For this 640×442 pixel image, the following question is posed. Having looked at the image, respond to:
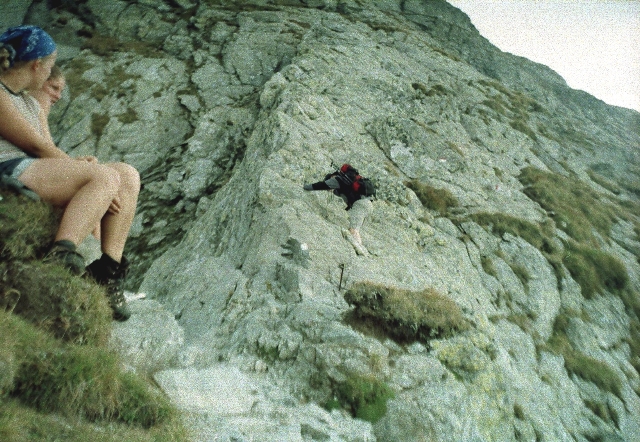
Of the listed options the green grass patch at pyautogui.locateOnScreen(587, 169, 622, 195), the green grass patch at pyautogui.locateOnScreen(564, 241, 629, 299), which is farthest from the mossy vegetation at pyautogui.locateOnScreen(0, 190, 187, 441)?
the green grass patch at pyautogui.locateOnScreen(587, 169, 622, 195)

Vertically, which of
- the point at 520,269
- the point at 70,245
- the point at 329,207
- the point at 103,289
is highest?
the point at 70,245

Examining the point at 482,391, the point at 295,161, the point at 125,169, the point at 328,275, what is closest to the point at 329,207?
the point at 295,161

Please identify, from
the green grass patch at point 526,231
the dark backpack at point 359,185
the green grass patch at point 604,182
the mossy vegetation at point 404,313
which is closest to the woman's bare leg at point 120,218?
the mossy vegetation at point 404,313

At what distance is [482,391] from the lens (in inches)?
307

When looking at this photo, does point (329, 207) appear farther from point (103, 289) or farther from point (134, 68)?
point (134, 68)

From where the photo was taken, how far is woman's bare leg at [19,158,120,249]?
4.14 meters

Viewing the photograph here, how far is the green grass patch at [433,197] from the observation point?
2000 centimetres

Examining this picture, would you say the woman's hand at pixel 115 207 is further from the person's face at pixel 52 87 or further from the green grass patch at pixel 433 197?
the green grass patch at pixel 433 197

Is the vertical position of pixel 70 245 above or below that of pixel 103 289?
above

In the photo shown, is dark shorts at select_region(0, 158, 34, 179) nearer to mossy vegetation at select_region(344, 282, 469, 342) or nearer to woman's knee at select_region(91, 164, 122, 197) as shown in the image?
woman's knee at select_region(91, 164, 122, 197)

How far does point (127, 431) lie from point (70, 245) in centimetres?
222

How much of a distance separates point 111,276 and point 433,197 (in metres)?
18.5

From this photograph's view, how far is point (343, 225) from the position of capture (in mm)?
13711

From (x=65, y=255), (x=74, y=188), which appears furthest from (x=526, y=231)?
(x=65, y=255)
